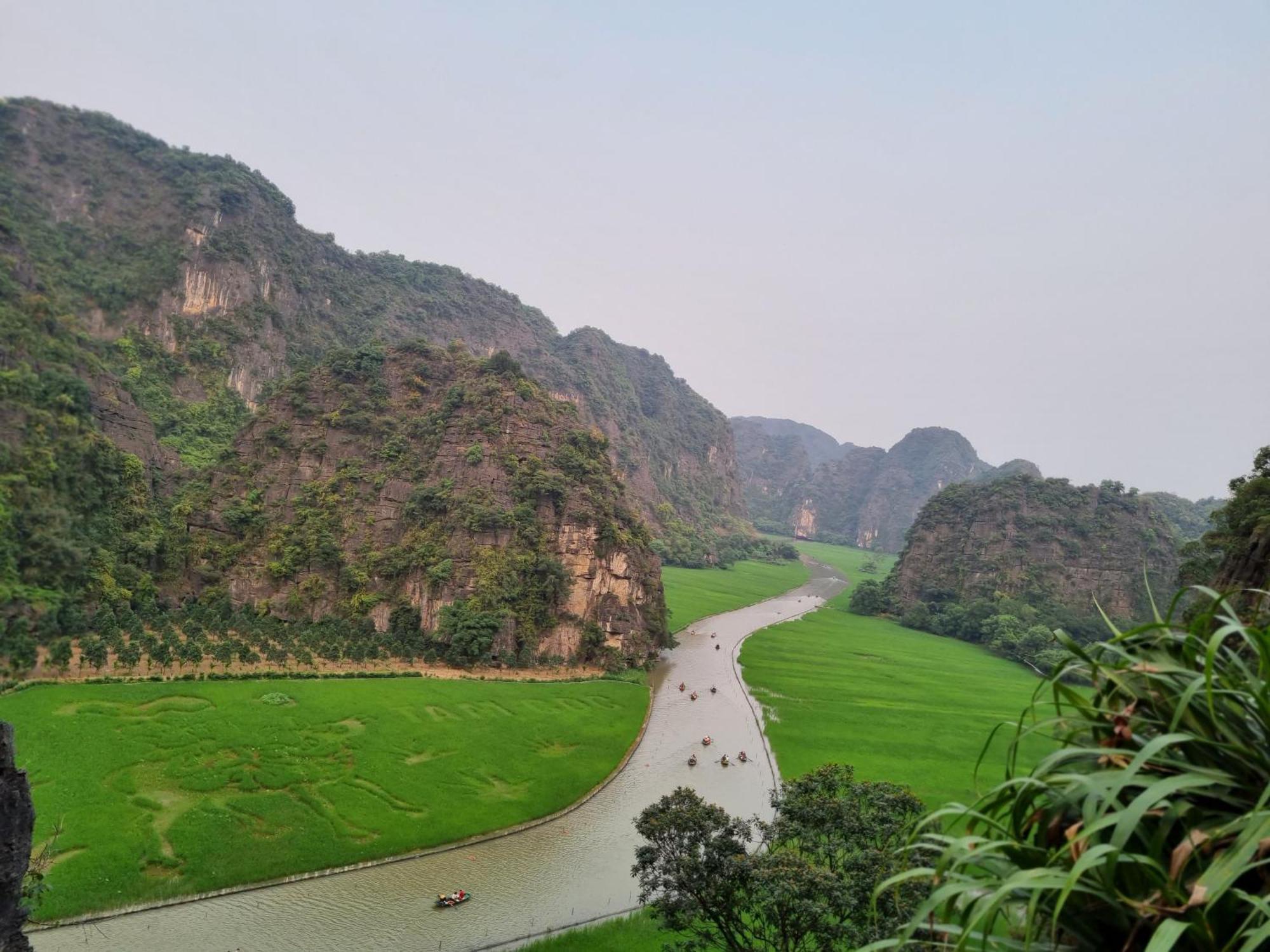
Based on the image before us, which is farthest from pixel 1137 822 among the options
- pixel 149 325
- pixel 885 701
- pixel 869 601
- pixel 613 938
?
pixel 149 325

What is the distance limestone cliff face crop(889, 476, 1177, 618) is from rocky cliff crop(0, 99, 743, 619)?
172ft

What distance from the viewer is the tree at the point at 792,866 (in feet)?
42.1

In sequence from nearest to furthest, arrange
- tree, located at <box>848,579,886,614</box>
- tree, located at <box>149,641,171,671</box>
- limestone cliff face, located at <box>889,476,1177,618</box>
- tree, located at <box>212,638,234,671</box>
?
tree, located at <box>149,641,171,671</box>
tree, located at <box>212,638,234,671</box>
limestone cliff face, located at <box>889,476,1177,618</box>
tree, located at <box>848,579,886,614</box>

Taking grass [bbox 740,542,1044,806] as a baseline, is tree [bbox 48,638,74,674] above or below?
above

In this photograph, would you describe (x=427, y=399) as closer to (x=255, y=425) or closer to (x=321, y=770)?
(x=255, y=425)

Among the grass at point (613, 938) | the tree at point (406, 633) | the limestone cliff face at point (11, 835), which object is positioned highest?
the limestone cliff face at point (11, 835)

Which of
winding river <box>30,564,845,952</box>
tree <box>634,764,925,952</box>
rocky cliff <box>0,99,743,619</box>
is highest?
rocky cliff <box>0,99,743,619</box>

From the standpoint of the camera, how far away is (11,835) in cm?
894

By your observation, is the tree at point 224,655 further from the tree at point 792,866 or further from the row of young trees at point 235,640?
the tree at point 792,866

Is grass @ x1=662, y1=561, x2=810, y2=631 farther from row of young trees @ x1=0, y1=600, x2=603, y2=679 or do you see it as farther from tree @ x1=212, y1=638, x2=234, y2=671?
tree @ x1=212, y1=638, x2=234, y2=671

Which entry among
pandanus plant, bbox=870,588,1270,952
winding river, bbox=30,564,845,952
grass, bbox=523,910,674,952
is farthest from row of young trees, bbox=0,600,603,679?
pandanus plant, bbox=870,588,1270,952

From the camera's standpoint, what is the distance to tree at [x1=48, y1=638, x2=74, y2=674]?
102ft

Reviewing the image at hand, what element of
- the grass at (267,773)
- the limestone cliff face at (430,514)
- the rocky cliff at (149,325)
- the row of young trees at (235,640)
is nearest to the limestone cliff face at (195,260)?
the rocky cliff at (149,325)

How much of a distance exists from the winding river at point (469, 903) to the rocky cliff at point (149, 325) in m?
28.6
